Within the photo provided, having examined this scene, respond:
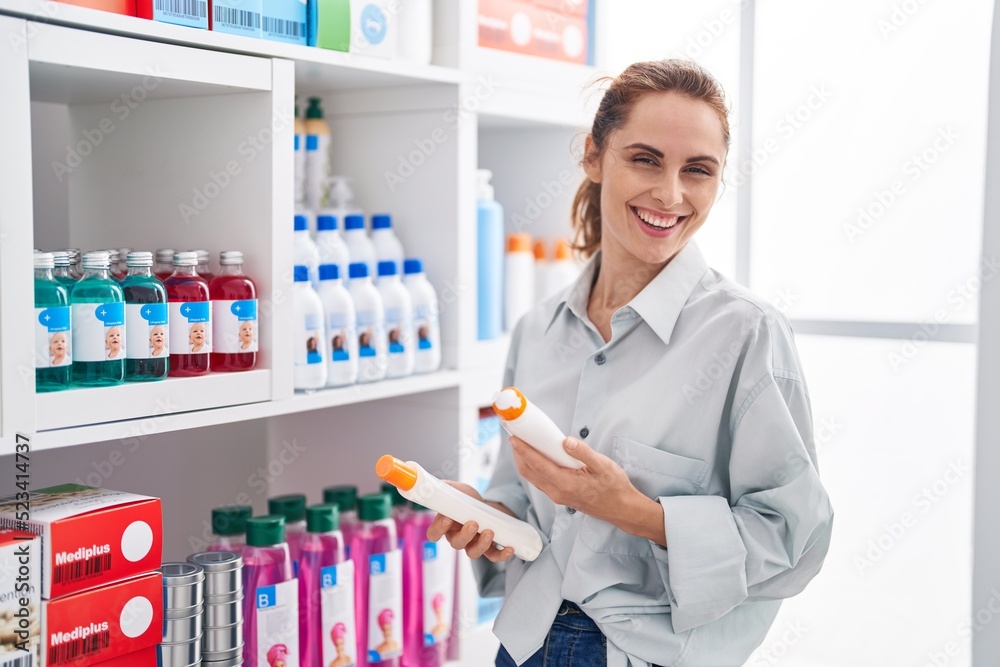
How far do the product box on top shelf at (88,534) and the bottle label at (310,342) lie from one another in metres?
0.36

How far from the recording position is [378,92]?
1.77 metres

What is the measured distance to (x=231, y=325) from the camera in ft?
4.50

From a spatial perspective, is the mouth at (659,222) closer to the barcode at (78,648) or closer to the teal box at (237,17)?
the teal box at (237,17)

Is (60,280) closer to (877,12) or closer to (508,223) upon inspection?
(508,223)

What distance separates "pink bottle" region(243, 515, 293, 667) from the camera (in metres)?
1.46

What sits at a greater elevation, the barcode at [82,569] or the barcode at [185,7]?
the barcode at [185,7]

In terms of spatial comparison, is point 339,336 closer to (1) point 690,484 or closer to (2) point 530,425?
(2) point 530,425

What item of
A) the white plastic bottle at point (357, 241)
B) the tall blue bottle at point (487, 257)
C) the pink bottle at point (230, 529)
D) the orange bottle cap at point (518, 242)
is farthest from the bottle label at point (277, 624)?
the orange bottle cap at point (518, 242)

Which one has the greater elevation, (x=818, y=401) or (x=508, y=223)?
(x=508, y=223)

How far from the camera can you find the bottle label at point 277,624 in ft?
4.69

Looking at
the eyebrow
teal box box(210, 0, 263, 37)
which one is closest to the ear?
the eyebrow

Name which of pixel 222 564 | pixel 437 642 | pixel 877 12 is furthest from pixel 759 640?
pixel 877 12

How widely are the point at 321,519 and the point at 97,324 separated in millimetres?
521

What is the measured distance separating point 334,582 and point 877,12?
1708 millimetres
